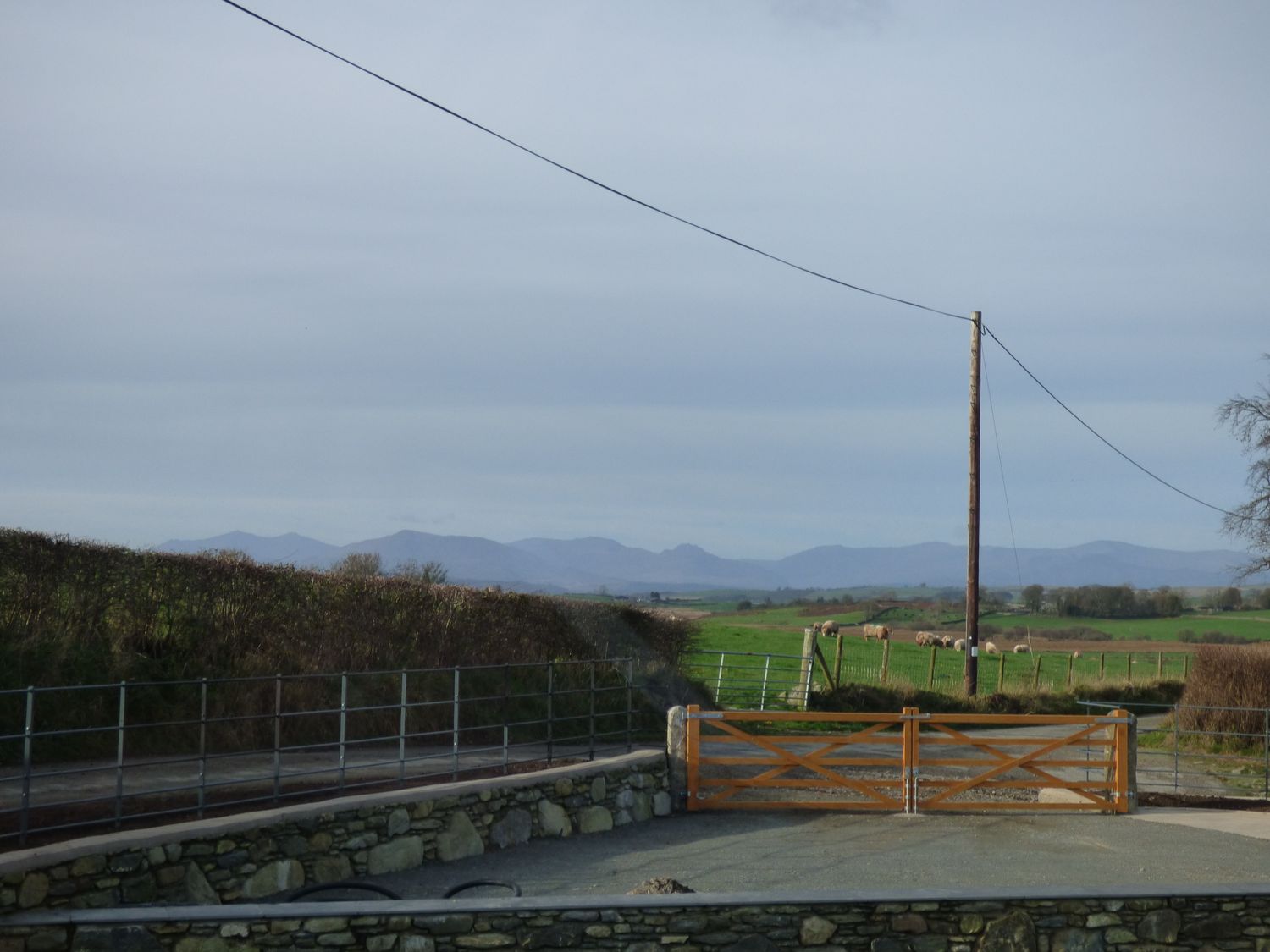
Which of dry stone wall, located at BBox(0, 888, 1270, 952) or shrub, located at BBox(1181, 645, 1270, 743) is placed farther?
shrub, located at BBox(1181, 645, 1270, 743)

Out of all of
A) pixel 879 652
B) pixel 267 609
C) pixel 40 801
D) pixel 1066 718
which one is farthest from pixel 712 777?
pixel 879 652

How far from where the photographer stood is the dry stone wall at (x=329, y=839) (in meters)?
10.4

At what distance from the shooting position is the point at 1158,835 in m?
16.1

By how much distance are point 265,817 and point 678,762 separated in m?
6.64

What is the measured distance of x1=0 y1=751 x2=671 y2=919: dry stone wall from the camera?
10.4 m

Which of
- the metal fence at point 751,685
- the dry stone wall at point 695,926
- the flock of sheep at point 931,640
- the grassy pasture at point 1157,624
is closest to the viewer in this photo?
the dry stone wall at point 695,926

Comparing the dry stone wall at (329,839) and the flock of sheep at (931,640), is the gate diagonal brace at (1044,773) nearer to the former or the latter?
the dry stone wall at (329,839)

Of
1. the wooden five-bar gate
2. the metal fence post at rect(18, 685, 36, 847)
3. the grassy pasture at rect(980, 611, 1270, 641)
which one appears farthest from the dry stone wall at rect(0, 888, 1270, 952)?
the grassy pasture at rect(980, 611, 1270, 641)

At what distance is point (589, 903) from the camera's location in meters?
10.7

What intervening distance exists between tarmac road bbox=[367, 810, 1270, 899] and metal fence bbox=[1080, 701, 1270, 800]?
3172 millimetres

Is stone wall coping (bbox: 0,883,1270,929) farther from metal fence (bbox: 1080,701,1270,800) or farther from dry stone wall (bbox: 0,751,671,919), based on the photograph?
metal fence (bbox: 1080,701,1270,800)

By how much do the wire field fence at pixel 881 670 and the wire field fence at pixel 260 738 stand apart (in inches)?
236

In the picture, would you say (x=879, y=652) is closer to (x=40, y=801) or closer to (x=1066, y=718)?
(x=1066, y=718)

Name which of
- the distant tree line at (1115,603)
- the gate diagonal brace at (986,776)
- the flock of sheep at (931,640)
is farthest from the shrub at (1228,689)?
the distant tree line at (1115,603)
